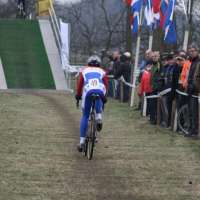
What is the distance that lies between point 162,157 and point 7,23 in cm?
2732

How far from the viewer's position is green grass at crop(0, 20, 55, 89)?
3266 centimetres

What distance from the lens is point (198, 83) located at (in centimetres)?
1501

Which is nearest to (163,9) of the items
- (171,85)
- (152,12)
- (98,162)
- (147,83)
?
(152,12)

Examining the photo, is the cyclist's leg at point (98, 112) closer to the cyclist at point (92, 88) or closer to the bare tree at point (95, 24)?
the cyclist at point (92, 88)

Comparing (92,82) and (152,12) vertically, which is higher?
(92,82)

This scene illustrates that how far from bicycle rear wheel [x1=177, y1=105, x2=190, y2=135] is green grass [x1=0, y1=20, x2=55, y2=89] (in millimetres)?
16407

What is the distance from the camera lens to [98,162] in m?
12.5

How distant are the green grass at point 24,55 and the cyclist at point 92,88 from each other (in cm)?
1891

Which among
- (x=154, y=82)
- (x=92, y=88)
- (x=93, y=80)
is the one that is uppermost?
(x=93, y=80)

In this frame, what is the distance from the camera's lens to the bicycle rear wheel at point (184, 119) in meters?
15.9

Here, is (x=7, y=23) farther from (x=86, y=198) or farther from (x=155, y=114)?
(x=86, y=198)

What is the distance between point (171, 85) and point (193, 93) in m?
1.53

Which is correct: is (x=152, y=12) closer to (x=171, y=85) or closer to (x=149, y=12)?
(x=149, y=12)

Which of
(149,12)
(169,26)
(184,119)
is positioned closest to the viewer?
(184,119)
